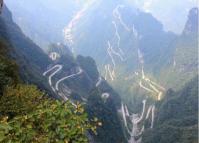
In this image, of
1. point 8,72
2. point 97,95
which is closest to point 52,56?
point 97,95

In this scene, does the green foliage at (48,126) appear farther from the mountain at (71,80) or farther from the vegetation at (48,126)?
the mountain at (71,80)

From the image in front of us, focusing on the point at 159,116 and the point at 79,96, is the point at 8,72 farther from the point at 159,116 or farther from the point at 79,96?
the point at 159,116

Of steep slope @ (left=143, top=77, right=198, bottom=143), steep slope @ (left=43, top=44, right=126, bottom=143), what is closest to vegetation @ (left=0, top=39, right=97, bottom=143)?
steep slope @ (left=43, top=44, right=126, bottom=143)

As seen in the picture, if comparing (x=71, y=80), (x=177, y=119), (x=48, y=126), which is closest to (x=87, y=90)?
(x=71, y=80)

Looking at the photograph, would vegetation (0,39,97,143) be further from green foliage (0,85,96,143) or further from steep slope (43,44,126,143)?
steep slope (43,44,126,143)

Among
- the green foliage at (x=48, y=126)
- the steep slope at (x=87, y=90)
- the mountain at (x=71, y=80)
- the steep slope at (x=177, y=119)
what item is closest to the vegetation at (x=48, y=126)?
the green foliage at (x=48, y=126)
